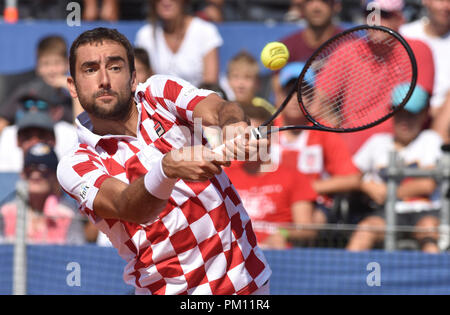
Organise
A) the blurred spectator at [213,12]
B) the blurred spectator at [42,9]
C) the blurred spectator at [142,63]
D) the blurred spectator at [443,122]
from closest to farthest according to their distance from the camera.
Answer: the blurred spectator at [142,63] < the blurred spectator at [443,122] < the blurred spectator at [213,12] < the blurred spectator at [42,9]

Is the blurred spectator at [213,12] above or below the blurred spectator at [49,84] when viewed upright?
above

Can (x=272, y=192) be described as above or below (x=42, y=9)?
below

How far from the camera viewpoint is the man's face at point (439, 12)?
22.6ft

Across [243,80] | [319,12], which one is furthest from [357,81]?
[243,80]

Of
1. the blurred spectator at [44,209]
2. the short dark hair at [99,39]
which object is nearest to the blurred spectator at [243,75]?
the blurred spectator at [44,209]

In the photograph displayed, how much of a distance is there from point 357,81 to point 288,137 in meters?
2.14

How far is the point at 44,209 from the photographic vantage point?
21.4 feet

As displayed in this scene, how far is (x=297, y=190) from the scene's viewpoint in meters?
6.19

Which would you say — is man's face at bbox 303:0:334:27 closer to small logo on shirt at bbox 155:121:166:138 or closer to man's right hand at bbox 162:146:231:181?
small logo on shirt at bbox 155:121:166:138

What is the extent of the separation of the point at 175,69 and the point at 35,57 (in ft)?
5.30

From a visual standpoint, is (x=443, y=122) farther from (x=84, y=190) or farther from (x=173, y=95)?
(x=84, y=190)

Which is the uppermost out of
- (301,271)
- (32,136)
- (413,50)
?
(413,50)

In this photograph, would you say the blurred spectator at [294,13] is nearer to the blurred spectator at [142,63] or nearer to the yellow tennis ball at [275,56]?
the blurred spectator at [142,63]

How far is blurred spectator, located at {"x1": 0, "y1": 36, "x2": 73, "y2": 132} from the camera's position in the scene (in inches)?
291
